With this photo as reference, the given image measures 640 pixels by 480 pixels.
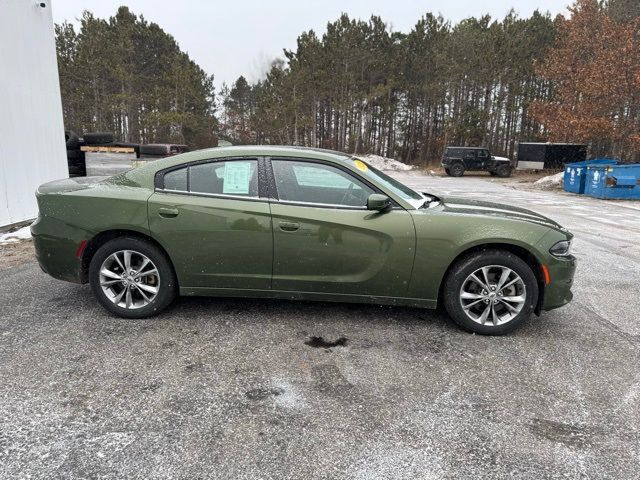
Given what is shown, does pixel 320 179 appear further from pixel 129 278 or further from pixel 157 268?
pixel 129 278

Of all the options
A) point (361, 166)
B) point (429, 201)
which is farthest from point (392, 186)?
point (429, 201)

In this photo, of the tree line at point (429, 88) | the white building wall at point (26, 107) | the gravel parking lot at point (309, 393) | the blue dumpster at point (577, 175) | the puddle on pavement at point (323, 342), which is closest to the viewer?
the gravel parking lot at point (309, 393)

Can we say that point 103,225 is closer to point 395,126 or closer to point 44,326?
point 44,326

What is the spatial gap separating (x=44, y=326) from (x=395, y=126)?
45749 mm

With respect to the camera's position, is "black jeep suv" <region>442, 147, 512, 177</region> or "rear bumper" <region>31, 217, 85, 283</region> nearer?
"rear bumper" <region>31, 217, 85, 283</region>

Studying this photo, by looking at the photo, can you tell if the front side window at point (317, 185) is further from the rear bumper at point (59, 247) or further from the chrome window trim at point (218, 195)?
the rear bumper at point (59, 247)

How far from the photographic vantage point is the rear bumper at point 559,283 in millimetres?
3555

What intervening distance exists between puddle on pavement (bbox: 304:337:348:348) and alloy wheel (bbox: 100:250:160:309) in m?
1.42

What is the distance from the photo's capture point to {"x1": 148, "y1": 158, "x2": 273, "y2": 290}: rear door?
3648 mm

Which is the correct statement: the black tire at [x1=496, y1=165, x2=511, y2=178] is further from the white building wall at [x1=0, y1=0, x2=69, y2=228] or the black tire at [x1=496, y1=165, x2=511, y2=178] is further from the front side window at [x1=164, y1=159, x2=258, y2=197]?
the front side window at [x1=164, y1=159, x2=258, y2=197]

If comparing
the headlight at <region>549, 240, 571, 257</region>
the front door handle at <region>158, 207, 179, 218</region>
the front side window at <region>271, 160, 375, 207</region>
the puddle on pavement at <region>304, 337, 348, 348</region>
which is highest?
the front side window at <region>271, 160, 375, 207</region>

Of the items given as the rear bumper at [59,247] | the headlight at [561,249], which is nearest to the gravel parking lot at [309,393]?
the rear bumper at [59,247]

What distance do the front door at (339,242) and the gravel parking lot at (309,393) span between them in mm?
407

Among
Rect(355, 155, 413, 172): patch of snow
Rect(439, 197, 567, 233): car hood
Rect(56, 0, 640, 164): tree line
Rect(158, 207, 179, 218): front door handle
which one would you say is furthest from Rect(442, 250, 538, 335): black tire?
Rect(355, 155, 413, 172): patch of snow
